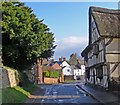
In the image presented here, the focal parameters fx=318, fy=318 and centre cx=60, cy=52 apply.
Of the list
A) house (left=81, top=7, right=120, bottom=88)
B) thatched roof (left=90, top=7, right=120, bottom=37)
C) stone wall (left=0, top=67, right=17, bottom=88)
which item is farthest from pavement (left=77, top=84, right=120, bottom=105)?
stone wall (left=0, top=67, right=17, bottom=88)

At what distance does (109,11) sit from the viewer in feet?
125

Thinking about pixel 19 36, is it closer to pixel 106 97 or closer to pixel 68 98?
pixel 68 98

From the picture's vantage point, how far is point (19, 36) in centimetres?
3125

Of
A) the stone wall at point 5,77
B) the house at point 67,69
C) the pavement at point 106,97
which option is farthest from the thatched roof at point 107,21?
the house at point 67,69

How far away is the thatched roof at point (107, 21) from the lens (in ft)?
110

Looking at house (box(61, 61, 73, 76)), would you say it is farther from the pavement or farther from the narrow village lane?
the pavement

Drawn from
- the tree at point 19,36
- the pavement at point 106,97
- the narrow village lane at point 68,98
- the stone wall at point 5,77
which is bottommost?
the narrow village lane at point 68,98

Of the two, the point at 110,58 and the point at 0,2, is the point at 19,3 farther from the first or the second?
the point at 110,58

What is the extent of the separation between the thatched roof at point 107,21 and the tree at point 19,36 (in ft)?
21.8

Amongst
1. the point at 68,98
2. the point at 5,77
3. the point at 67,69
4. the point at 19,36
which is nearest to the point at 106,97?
the point at 68,98

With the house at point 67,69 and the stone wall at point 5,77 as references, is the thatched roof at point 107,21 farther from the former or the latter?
the house at point 67,69

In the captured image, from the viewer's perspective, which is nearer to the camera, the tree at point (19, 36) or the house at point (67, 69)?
the tree at point (19, 36)

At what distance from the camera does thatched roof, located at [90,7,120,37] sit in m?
33.7

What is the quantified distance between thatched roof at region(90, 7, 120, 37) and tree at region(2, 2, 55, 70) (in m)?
6.66
